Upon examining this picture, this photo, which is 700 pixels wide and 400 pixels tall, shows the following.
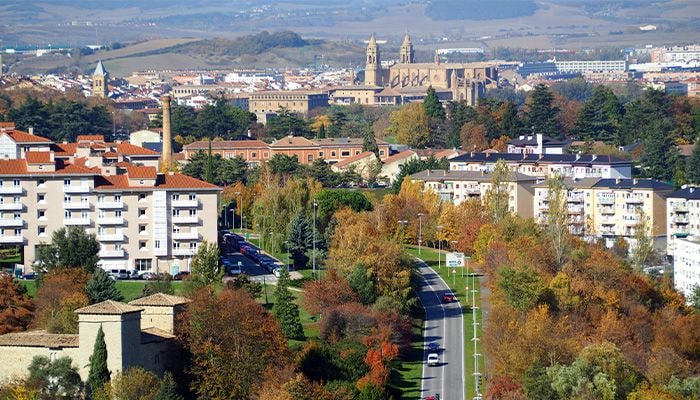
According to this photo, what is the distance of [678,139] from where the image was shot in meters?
75.2

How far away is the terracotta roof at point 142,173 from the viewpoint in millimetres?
45875

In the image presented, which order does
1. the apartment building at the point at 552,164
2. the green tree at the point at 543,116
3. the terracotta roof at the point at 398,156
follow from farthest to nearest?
the green tree at the point at 543,116 → the terracotta roof at the point at 398,156 → the apartment building at the point at 552,164

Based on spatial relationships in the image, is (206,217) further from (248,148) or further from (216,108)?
(216,108)

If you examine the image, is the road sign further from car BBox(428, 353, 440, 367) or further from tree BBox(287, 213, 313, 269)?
car BBox(428, 353, 440, 367)

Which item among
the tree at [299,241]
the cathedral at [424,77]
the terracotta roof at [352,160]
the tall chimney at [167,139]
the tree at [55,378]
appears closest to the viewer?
the tree at [55,378]

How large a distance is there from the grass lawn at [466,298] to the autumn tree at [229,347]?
3781 millimetres

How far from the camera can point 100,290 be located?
3753cm

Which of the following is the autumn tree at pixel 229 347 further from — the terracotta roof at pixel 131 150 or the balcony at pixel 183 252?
the terracotta roof at pixel 131 150

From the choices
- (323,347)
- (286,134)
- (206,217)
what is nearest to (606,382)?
(323,347)

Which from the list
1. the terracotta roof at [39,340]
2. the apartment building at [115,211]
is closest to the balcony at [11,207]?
the apartment building at [115,211]

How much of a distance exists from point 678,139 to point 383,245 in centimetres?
3394

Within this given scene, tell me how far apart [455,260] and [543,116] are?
1272 inches

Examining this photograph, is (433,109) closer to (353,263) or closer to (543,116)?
(543,116)

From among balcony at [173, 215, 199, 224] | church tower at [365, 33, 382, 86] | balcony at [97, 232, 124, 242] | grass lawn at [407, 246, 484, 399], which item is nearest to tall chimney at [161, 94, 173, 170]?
grass lawn at [407, 246, 484, 399]
